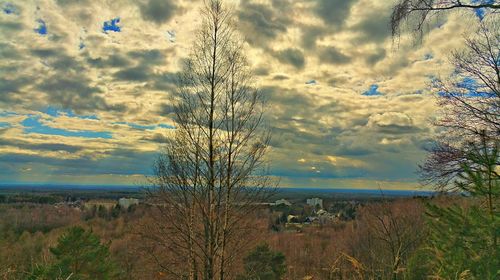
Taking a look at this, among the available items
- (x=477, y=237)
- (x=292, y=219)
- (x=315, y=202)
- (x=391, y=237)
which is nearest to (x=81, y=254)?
(x=391, y=237)

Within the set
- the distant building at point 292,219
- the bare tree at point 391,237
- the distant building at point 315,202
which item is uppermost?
the bare tree at point 391,237

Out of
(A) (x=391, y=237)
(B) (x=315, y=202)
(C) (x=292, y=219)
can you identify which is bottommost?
(C) (x=292, y=219)

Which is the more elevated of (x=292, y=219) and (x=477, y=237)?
(x=477, y=237)

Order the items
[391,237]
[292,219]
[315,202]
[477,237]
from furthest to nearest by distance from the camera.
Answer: [315,202], [292,219], [391,237], [477,237]

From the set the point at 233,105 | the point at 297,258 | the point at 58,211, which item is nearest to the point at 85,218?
the point at 58,211

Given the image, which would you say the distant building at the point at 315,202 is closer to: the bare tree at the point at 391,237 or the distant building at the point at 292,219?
the distant building at the point at 292,219

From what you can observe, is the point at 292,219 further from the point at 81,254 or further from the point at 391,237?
the point at 391,237

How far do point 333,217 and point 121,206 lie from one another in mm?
39846

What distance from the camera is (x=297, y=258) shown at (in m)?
45.0

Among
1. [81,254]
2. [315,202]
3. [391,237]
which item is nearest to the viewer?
[391,237]

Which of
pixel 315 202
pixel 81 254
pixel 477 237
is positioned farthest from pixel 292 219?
pixel 477 237

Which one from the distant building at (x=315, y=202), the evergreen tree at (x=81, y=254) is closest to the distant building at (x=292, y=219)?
the distant building at (x=315, y=202)

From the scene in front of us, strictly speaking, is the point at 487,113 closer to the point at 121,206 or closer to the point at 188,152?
the point at 188,152

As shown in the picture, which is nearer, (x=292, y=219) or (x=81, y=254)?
(x=81, y=254)
